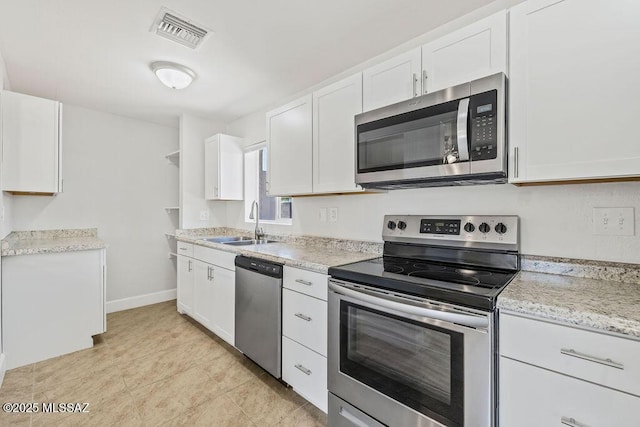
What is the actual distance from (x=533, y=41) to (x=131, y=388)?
310 centimetres

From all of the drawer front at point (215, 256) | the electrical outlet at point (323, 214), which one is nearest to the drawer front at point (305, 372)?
the drawer front at point (215, 256)

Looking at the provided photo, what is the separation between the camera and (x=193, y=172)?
3777mm

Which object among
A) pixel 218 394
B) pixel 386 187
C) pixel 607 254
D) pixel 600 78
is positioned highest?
pixel 600 78

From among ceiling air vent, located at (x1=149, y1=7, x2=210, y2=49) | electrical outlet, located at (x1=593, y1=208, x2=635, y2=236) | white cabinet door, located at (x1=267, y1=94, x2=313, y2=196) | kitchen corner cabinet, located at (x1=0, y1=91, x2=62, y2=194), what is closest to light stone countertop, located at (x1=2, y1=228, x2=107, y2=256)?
kitchen corner cabinet, located at (x1=0, y1=91, x2=62, y2=194)

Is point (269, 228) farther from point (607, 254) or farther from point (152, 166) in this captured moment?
point (607, 254)

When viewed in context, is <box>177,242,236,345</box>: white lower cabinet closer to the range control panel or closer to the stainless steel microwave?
the range control panel

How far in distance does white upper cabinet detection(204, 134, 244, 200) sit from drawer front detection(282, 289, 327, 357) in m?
1.95

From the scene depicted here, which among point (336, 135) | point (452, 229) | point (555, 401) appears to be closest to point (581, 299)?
point (555, 401)

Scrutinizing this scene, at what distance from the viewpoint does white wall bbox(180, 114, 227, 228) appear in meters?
3.70

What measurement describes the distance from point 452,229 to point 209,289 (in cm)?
223

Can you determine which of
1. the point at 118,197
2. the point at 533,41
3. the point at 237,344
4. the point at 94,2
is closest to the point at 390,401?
the point at 237,344

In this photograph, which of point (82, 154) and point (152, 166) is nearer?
point (82, 154)

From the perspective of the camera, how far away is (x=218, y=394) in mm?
2023

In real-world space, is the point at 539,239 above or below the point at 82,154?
below
